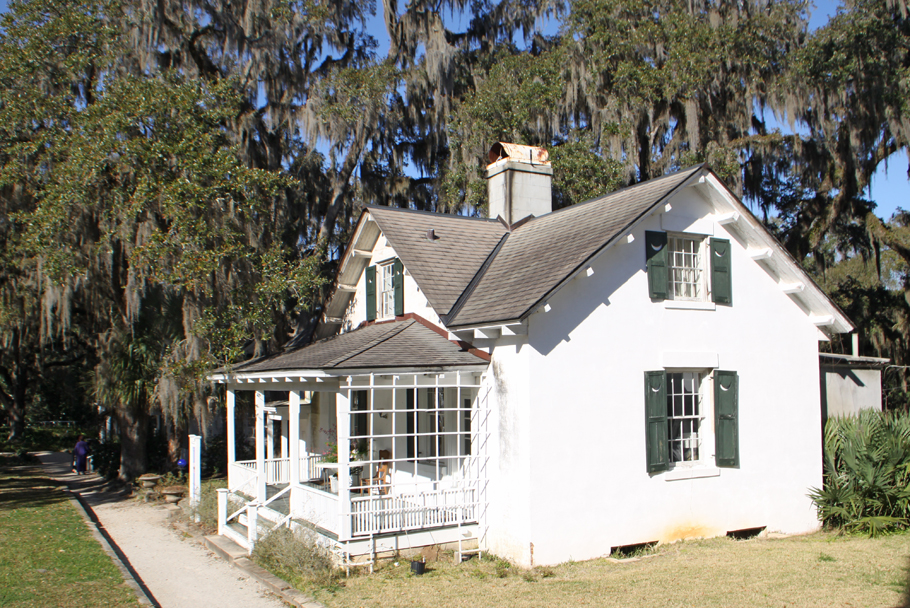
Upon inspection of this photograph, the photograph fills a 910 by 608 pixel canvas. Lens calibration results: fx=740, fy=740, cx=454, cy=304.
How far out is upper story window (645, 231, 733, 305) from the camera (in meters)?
12.2

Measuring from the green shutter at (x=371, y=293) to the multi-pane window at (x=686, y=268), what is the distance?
240 inches

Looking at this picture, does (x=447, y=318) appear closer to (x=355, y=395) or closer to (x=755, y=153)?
(x=355, y=395)

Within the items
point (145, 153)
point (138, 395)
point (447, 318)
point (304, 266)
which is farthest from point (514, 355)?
point (138, 395)

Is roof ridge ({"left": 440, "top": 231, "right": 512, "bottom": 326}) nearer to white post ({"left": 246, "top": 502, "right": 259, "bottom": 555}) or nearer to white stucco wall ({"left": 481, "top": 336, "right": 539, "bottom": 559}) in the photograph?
white stucco wall ({"left": 481, "top": 336, "right": 539, "bottom": 559})

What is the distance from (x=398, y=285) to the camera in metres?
14.2

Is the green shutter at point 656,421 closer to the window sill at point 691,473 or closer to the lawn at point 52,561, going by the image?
the window sill at point 691,473

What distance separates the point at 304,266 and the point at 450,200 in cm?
631

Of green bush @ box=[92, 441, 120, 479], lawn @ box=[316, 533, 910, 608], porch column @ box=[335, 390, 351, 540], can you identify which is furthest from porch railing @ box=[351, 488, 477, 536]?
green bush @ box=[92, 441, 120, 479]

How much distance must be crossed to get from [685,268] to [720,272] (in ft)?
1.86

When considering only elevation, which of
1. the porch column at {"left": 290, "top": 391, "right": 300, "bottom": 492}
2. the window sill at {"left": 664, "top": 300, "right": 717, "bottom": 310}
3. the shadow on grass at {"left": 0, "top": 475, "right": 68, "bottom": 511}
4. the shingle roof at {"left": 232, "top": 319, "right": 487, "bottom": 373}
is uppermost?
the window sill at {"left": 664, "top": 300, "right": 717, "bottom": 310}

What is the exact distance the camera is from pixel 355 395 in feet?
50.5

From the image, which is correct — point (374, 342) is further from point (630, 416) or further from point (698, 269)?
point (698, 269)

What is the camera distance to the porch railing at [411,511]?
1040 cm

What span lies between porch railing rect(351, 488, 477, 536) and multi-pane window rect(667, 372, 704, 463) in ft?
11.1
